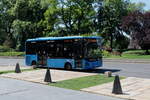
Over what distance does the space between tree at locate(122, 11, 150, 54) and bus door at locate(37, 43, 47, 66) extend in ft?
69.3

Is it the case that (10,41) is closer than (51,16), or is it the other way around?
(51,16)

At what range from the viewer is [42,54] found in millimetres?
24141

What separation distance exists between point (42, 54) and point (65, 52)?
314 cm

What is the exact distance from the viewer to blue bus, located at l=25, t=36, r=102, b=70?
20.6 m

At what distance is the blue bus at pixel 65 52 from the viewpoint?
67.5 feet

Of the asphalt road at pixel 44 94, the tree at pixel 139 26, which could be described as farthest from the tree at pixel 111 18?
the asphalt road at pixel 44 94

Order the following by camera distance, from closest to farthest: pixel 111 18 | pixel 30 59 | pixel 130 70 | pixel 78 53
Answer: pixel 78 53
pixel 130 70
pixel 30 59
pixel 111 18

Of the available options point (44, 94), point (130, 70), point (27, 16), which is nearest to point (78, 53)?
point (130, 70)

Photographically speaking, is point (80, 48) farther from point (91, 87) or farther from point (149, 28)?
point (149, 28)

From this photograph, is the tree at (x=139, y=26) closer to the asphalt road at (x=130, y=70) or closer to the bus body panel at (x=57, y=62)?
the asphalt road at (x=130, y=70)

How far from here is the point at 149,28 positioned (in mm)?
41469

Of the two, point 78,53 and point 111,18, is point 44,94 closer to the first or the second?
point 78,53

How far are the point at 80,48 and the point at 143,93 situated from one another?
32.6 feet

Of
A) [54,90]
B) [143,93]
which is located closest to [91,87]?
[54,90]
